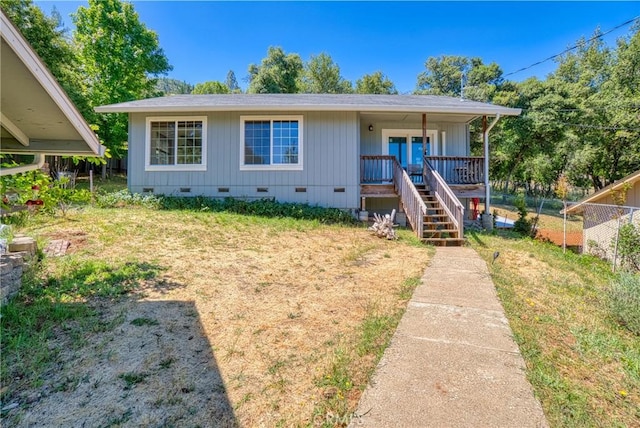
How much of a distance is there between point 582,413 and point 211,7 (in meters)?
14.5

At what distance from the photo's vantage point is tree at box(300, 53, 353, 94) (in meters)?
31.9

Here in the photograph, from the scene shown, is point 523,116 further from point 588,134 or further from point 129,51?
point 129,51

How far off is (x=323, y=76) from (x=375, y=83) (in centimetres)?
545

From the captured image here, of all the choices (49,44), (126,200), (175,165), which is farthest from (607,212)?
(49,44)

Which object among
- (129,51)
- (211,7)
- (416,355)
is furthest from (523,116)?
(129,51)

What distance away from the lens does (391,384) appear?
2180mm

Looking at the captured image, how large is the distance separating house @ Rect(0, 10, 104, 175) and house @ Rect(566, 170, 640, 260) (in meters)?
11.8

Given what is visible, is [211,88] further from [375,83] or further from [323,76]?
[375,83]

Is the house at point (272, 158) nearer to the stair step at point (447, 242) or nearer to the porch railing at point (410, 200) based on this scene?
the porch railing at point (410, 200)

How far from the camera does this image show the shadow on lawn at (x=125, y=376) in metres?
1.91

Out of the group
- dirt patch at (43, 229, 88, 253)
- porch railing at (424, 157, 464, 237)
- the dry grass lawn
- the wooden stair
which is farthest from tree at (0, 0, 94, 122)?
the wooden stair

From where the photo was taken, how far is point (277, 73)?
2764 centimetres

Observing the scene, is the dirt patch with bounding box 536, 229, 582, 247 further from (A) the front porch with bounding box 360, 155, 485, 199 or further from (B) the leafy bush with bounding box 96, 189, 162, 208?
(B) the leafy bush with bounding box 96, 189, 162, 208

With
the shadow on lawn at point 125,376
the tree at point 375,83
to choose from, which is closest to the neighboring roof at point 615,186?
the shadow on lawn at point 125,376
